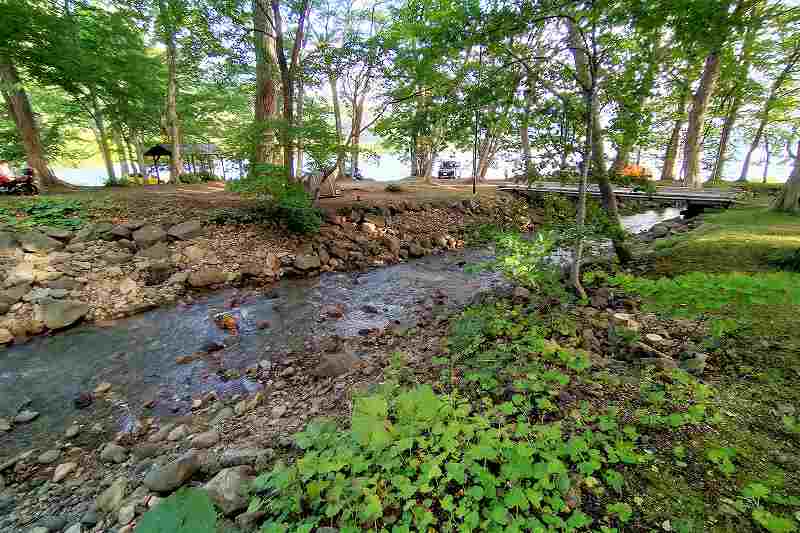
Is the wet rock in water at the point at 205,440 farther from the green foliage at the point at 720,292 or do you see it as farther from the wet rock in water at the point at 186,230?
the wet rock in water at the point at 186,230

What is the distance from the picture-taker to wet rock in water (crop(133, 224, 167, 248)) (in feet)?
20.7

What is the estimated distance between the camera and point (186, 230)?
22.3ft

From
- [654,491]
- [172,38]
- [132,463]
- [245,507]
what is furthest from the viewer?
[172,38]

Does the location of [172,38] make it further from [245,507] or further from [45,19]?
[245,507]

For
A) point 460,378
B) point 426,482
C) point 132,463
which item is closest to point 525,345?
point 460,378

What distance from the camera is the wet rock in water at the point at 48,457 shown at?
2.52 meters

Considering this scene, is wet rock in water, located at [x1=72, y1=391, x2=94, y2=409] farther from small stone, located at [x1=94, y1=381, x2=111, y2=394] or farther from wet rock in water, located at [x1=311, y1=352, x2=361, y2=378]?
wet rock in water, located at [x1=311, y1=352, x2=361, y2=378]

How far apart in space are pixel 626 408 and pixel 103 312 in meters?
7.02

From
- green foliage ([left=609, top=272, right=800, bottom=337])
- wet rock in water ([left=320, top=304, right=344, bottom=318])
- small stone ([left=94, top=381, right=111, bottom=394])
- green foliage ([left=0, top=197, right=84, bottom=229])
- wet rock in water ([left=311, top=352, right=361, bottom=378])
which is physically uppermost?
green foliage ([left=0, top=197, right=84, bottom=229])

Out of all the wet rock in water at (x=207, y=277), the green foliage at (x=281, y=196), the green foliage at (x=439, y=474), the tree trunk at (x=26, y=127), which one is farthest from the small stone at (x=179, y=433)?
the tree trunk at (x=26, y=127)

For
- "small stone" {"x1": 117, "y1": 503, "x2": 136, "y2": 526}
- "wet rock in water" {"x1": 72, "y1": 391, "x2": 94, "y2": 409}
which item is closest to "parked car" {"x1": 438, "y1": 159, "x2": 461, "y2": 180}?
"wet rock in water" {"x1": 72, "y1": 391, "x2": 94, "y2": 409}

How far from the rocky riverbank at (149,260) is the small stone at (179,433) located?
3.51 meters

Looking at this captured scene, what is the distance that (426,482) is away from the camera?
5.24ft

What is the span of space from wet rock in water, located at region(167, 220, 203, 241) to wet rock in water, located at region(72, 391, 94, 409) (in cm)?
412
